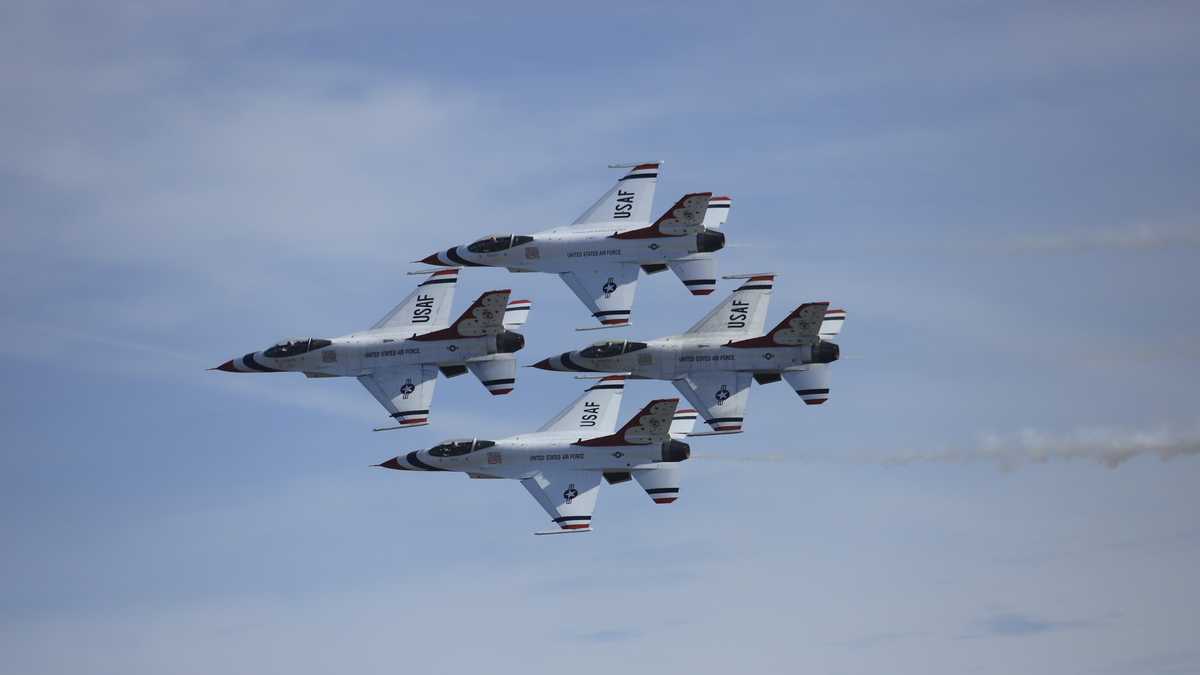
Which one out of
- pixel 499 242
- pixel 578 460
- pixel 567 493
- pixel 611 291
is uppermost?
pixel 499 242

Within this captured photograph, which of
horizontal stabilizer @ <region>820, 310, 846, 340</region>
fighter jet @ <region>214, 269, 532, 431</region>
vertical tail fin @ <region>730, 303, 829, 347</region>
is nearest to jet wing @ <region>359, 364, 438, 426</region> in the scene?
fighter jet @ <region>214, 269, 532, 431</region>

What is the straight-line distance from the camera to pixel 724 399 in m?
132

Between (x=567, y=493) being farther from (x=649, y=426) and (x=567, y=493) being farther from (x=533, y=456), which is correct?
(x=649, y=426)

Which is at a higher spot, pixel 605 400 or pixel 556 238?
pixel 556 238

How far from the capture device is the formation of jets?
129 metres

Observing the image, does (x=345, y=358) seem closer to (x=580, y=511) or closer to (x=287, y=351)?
(x=287, y=351)

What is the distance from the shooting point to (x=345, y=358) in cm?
13512

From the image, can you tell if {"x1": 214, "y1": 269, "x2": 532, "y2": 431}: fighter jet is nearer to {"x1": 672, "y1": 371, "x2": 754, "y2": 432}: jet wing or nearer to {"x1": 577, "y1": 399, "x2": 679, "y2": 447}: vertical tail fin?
{"x1": 577, "y1": 399, "x2": 679, "y2": 447}: vertical tail fin

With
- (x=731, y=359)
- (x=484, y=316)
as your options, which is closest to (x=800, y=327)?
(x=731, y=359)

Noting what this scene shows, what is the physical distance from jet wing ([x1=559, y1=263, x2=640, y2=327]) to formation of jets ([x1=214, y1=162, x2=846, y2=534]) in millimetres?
58

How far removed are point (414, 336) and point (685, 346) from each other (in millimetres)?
15638

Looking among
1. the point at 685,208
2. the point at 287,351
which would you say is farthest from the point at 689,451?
the point at 287,351

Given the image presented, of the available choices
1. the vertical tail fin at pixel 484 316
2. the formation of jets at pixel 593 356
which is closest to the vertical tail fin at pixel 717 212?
the formation of jets at pixel 593 356

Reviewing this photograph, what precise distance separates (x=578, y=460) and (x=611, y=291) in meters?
11.4
